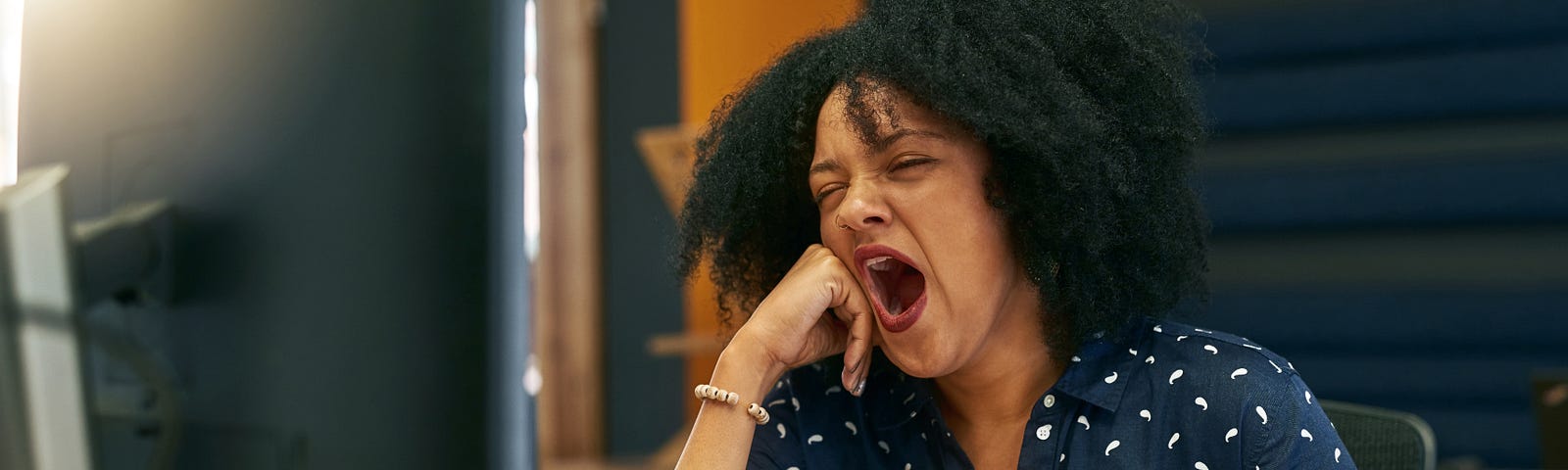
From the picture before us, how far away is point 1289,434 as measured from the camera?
105 cm

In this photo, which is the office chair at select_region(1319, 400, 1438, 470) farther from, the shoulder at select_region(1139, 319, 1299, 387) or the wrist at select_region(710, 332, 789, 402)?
the wrist at select_region(710, 332, 789, 402)

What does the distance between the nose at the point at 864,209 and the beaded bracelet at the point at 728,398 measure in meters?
0.20

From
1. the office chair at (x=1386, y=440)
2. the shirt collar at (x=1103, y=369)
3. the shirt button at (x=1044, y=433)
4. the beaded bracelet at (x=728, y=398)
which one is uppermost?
the shirt collar at (x=1103, y=369)

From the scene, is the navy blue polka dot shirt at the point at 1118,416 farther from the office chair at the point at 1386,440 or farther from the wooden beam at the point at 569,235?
the wooden beam at the point at 569,235

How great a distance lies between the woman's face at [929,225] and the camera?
1.12 m

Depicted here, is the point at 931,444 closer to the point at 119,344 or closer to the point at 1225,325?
the point at 119,344

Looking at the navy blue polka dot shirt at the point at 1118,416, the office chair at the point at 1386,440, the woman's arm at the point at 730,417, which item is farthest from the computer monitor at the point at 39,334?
the office chair at the point at 1386,440

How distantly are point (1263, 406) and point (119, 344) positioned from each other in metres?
0.87

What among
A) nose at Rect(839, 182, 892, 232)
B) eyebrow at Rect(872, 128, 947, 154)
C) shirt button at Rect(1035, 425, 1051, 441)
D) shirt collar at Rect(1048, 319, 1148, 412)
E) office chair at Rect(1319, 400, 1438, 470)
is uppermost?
eyebrow at Rect(872, 128, 947, 154)

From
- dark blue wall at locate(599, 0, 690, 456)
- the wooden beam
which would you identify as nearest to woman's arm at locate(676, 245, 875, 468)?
dark blue wall at locate(599, 0, 690, 456)

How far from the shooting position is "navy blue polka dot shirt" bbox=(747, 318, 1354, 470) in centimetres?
107

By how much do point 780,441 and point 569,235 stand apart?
3.21 metres

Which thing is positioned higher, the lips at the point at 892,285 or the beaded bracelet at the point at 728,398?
the lips at the point at 892,285

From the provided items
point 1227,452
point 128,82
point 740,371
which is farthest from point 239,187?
point 1227,452
